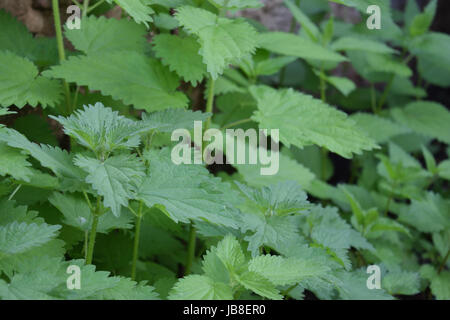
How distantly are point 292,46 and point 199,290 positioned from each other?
923 mm

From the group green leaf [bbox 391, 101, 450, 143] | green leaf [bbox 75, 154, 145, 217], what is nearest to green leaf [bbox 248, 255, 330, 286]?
green leaf [bbox 75, 154, 145, 217]

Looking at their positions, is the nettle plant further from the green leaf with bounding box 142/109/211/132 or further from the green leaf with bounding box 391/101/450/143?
the green leaf with bounding box 391/101/450/143

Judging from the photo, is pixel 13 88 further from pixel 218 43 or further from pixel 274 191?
pixel 274 191

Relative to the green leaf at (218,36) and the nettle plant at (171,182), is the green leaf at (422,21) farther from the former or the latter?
the green leaf at (218,36)

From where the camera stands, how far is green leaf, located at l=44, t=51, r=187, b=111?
44.8 inches

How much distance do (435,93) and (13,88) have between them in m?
2.14

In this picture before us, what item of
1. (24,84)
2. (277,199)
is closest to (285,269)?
(277,199)

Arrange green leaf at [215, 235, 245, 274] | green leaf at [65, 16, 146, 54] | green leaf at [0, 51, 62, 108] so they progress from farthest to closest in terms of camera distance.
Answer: green leaf at [65, 16, 146, 54]
green leaf at [0, 51, 62, 108]
green leaf at [215, 235, 245, 274]

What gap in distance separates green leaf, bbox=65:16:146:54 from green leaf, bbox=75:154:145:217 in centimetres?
50

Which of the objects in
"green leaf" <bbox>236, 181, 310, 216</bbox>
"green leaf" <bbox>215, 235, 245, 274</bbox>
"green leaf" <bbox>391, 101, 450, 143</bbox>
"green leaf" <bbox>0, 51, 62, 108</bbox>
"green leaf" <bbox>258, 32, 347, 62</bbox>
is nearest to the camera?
"green leaf" <bbox>215, 235, 245, 274</bbox>

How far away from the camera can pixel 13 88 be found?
113cm

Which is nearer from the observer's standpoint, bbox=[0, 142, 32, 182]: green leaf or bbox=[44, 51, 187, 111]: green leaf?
bbox=[0, 142, 32, 182]: green leaf
